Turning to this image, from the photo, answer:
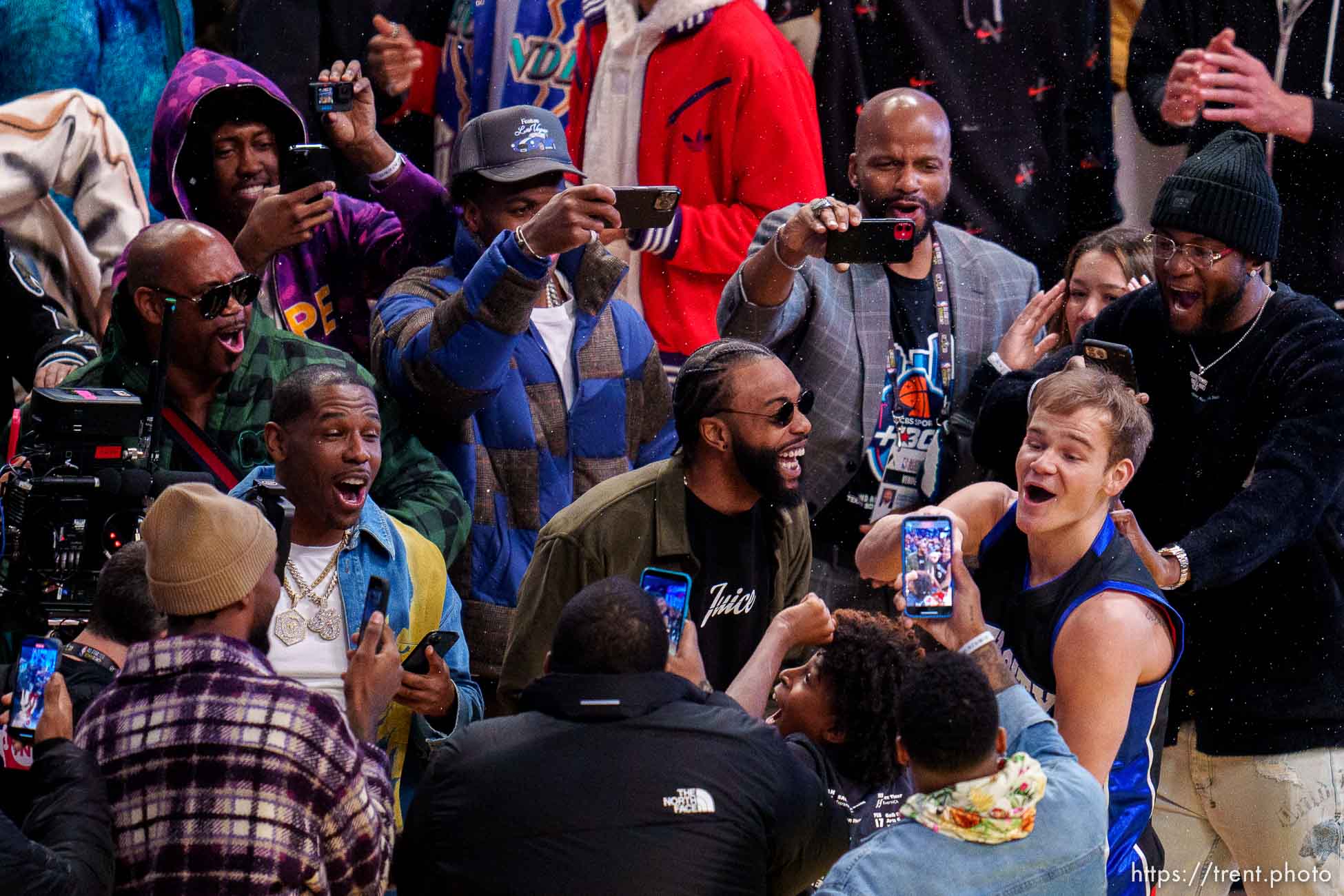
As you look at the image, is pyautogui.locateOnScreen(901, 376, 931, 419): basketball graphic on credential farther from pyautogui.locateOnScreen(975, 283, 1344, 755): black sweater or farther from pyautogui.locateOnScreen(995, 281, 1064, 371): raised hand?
pyautogui.locateOnScreen(975, 283, 1344, 755): black sweater

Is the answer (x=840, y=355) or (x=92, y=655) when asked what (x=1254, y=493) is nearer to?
(x=840, y=355)

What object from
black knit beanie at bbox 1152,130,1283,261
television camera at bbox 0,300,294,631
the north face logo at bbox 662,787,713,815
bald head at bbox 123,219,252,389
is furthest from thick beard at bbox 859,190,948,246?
the north face logo at bbox 662,787,713,815

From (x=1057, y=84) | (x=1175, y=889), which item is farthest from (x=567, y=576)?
(x=1057, y=84)

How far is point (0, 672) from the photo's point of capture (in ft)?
11.9

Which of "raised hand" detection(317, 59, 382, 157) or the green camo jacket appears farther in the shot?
"raised hand" detection(317, 59, 382, 157)

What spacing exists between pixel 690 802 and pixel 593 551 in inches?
41.2

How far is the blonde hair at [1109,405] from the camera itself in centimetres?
410

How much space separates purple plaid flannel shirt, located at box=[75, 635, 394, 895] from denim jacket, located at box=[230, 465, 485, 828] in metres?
0.96

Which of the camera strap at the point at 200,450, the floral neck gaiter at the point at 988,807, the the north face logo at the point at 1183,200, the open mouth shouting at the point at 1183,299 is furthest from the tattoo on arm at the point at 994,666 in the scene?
the camera strap at the point at 200,450

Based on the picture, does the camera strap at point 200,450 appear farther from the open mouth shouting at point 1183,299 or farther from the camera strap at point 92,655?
the open mouth shouting at point 1183,299

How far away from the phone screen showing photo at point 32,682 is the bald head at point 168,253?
4.92 ft

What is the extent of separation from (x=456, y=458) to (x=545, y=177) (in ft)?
2.78

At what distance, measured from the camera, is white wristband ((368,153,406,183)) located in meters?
5.52

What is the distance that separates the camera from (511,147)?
5.15 m
